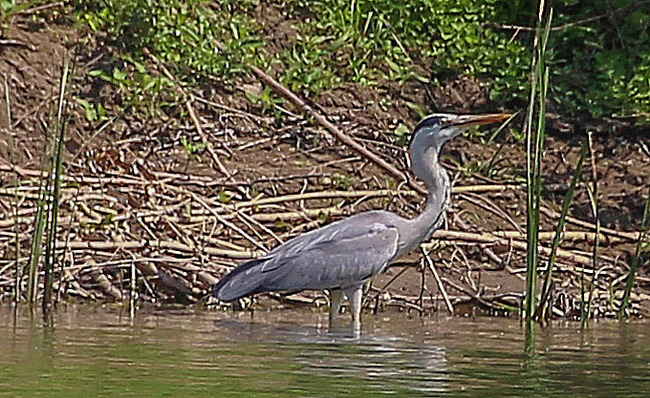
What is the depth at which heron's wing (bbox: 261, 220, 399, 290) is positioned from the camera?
8711 mm

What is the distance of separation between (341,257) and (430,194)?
2.30 feet

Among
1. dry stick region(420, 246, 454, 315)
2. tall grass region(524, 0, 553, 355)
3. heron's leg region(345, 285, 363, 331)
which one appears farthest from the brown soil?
tall grass region(524, 0, 553, 355)

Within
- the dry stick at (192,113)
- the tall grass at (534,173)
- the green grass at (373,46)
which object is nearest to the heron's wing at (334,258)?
the tall grass at (534,173)

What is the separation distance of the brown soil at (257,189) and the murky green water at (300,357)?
0.66 metres

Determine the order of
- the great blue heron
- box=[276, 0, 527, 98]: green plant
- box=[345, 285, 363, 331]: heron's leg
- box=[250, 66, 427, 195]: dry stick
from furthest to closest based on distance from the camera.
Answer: box=[276, 0, 527, 98]: green plant → box=[250, 66, 427, 195]: dry stick → box=[345, 285, 363, 331]: heron's leg → the great blue heron

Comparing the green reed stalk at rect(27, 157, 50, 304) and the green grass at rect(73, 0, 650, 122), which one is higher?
the green grass at rect(73, 0, 650, 122)

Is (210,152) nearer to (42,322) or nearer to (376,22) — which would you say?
(376,22)

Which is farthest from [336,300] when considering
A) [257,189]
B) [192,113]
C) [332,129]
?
[192,113]

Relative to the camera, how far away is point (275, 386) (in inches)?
214

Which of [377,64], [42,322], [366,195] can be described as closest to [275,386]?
[42,322]

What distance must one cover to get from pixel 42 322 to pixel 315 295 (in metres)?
2.29

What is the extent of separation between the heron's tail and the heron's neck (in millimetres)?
908

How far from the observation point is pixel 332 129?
11.4 meters

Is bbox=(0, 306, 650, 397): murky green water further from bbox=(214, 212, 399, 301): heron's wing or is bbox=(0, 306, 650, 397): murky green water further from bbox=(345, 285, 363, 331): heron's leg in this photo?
bbox=(214, 212, 399, 301): heron's wing
